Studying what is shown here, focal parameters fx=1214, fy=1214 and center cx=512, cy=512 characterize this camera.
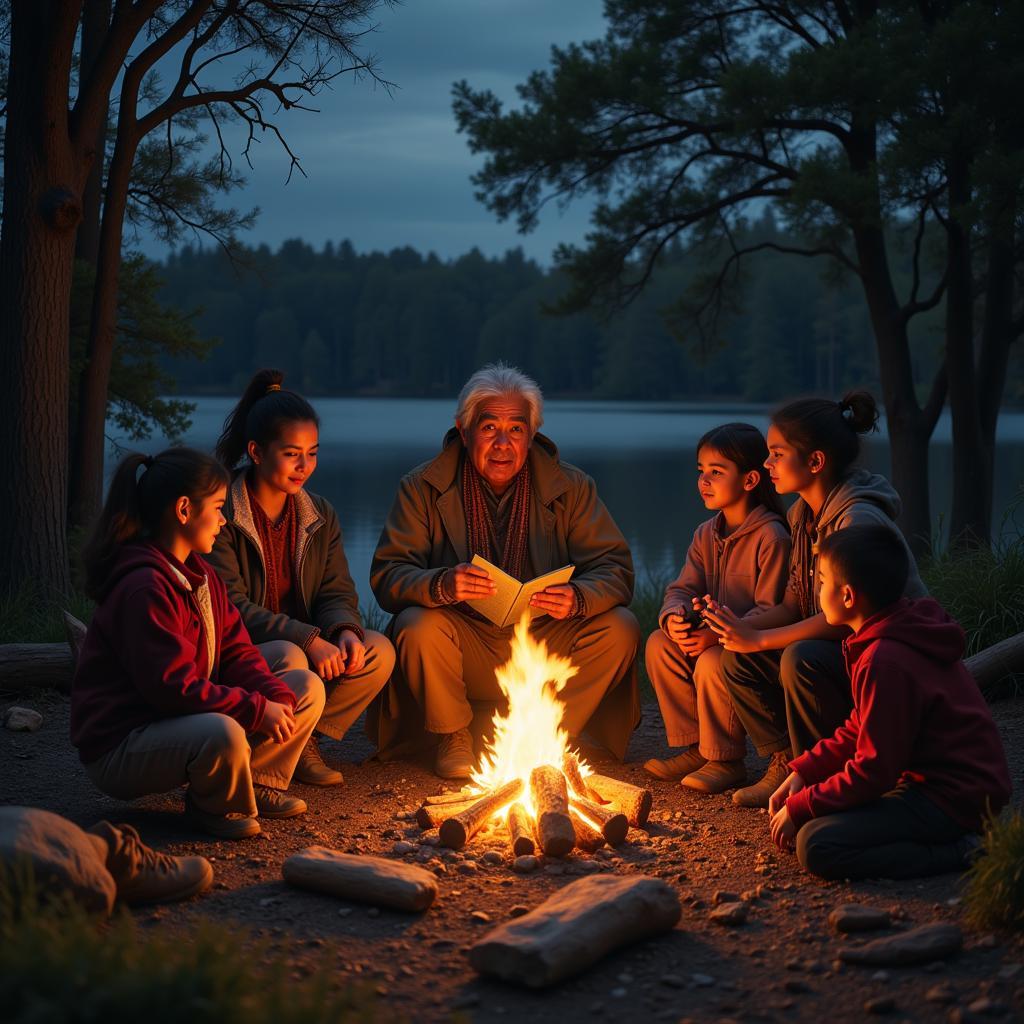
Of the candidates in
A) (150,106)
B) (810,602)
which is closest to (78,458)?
(150,106)

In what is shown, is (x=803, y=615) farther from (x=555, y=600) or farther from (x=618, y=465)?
(x=618, y=465)

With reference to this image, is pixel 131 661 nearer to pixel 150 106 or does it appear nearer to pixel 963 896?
pixel 963 896

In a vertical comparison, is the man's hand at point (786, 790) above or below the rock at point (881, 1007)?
above

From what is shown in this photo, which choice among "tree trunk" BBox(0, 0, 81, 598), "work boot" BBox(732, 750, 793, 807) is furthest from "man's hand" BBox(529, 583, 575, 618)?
"tree trunk" BBox(0, 0, 81, 598)

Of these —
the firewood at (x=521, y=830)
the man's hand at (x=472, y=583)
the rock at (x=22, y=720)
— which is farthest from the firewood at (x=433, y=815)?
the rock at (x=22, y=720)

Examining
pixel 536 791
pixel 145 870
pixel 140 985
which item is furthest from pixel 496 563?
pixel 140 985

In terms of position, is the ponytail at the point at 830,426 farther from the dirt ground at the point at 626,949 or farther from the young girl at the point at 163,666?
the young girl at the point at 163,666

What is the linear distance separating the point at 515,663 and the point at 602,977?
1.95 metres

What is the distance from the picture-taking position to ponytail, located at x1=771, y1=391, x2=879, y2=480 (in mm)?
4316

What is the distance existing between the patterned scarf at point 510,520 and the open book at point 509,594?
323mm

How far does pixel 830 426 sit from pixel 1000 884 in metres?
1.75

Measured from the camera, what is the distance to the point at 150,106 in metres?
10.3

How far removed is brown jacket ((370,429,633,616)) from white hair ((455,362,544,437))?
15 cm

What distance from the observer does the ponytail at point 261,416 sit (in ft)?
15.2
